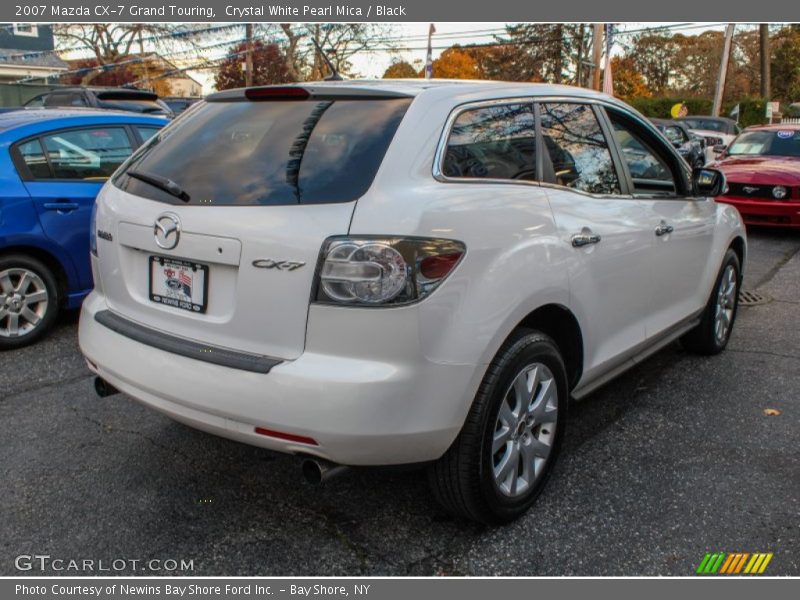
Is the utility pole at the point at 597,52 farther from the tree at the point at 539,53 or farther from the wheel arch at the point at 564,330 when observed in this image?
the tree at the point at 539,53

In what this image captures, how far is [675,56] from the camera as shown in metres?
60.2

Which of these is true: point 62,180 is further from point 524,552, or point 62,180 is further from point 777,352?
point 777,352

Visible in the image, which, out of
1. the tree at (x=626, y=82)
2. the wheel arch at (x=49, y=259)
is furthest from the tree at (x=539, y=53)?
the wheel arch at (x=49, y=259)

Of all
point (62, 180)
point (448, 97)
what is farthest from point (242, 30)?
point (448, 97)

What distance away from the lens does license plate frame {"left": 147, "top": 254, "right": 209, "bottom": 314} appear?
104 inches

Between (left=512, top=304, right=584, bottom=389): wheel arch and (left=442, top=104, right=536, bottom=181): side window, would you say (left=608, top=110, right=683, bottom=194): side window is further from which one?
(left=512, top=304, right=584, bottom=389): wheel arch

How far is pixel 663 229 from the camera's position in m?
3.84

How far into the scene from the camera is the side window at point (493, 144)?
9.06 feet

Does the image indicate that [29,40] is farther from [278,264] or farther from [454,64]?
[278,264]

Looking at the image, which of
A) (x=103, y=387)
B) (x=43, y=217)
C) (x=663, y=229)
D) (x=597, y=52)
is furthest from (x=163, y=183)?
(x=597, y=52)

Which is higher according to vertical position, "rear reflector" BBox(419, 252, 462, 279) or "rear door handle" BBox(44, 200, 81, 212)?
"rear reflector" BBox(419, 252, 462, 279)

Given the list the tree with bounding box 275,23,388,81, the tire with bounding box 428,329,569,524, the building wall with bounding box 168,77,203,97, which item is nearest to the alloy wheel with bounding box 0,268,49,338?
the tire with bounding box 428,329,569,524

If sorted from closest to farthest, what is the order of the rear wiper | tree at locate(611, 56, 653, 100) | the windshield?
the rear wiper, the windshield, tree at locate(611, 56, 653, 100)

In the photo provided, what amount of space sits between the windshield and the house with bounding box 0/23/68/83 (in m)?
32.5
